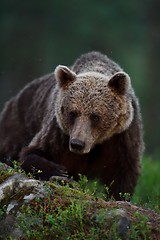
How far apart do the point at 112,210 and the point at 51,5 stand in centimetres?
1846

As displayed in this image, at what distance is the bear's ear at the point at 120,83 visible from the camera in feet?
23.7

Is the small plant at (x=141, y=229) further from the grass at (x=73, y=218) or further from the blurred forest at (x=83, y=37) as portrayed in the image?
the blurred forest at (x=83, y=37)

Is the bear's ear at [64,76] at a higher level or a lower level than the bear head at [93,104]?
higher

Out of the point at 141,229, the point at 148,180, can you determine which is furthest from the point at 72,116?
the point at 148,180

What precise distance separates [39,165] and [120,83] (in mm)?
1012

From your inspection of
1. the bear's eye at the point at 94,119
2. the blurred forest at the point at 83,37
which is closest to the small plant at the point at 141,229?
the bear's eye at the point at 94,119

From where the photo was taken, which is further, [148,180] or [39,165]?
[148,180]

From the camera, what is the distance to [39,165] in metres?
7.14

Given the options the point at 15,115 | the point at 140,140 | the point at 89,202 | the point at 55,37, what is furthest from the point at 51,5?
the point at 89,202

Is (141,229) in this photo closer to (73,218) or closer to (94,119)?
(73,218)

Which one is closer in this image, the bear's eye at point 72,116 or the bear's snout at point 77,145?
the bear's snout at point 77,145

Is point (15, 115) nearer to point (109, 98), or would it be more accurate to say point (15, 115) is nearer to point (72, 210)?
point (109, 98)

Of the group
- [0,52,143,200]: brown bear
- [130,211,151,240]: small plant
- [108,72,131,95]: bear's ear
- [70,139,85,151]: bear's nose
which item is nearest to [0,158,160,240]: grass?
[130,211,151,240]: small plant

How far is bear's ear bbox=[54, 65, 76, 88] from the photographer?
290 inches
